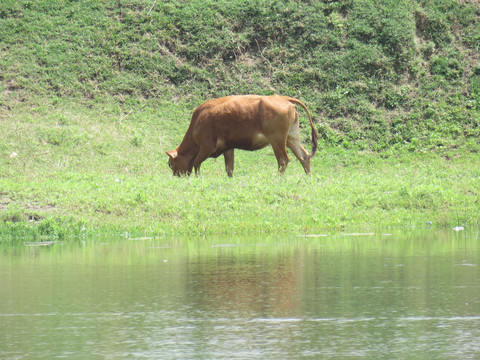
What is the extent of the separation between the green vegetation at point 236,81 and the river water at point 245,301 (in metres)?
5.19

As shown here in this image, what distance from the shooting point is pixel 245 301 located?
6137 mm

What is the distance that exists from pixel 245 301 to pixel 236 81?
17917 millimetres

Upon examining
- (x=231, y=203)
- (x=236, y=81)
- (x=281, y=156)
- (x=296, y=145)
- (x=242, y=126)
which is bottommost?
(x=231, y=203)

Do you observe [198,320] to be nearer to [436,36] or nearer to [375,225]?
[375,225]

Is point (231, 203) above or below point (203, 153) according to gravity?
below

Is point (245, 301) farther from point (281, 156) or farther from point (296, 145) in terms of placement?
point (296, 145)

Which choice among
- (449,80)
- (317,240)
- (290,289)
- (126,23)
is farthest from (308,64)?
(290,289)

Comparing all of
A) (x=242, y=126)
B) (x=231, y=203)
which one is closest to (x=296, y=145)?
(x=242, y=126)

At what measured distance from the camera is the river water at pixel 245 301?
15.9ft

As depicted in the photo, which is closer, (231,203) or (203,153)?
(231,203)

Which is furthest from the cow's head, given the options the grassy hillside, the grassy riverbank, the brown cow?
the grassy hillside

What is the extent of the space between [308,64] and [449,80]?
3954 mm

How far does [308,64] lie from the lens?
941 inches

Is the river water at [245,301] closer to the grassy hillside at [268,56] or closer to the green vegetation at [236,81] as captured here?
the green vegetation at [236,81]
